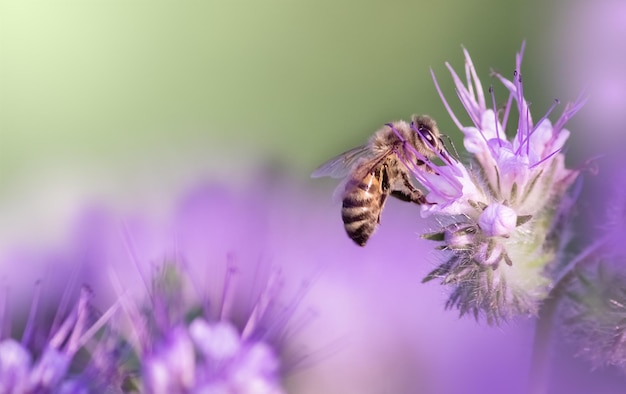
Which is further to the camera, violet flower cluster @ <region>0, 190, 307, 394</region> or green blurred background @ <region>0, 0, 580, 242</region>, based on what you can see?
green blurred background @ <region>0, 0, 580, 242</region>

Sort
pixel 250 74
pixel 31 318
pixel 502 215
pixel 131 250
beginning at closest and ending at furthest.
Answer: pixel 502 215, pixel 31 318, pixel 131 250, pixel 250 74

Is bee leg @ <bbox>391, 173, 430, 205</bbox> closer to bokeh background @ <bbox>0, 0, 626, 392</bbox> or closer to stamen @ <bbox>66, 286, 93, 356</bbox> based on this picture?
stamen @ <bbox>66, 286, 93, 356</bbox>

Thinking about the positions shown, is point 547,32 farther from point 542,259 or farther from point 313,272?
point 542,259

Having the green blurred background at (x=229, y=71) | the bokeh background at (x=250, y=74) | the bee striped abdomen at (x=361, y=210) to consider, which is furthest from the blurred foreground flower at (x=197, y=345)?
the green blurred background at (x=229, y=71)

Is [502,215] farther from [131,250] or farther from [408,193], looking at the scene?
[131,250]

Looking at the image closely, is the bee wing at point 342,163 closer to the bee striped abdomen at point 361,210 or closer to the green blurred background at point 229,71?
the bee striped abdomen at point 361,210

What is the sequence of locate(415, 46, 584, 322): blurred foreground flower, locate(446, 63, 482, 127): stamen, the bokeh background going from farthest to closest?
the bokeh background, locate(446, 63, 482, 127): stamen, locate(415, 46, 584, 322): blurred foreground flower

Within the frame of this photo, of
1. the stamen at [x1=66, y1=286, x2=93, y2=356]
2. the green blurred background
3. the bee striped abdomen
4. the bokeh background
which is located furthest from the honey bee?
the green blurred background

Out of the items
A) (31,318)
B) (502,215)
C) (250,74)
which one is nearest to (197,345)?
(31,318)
